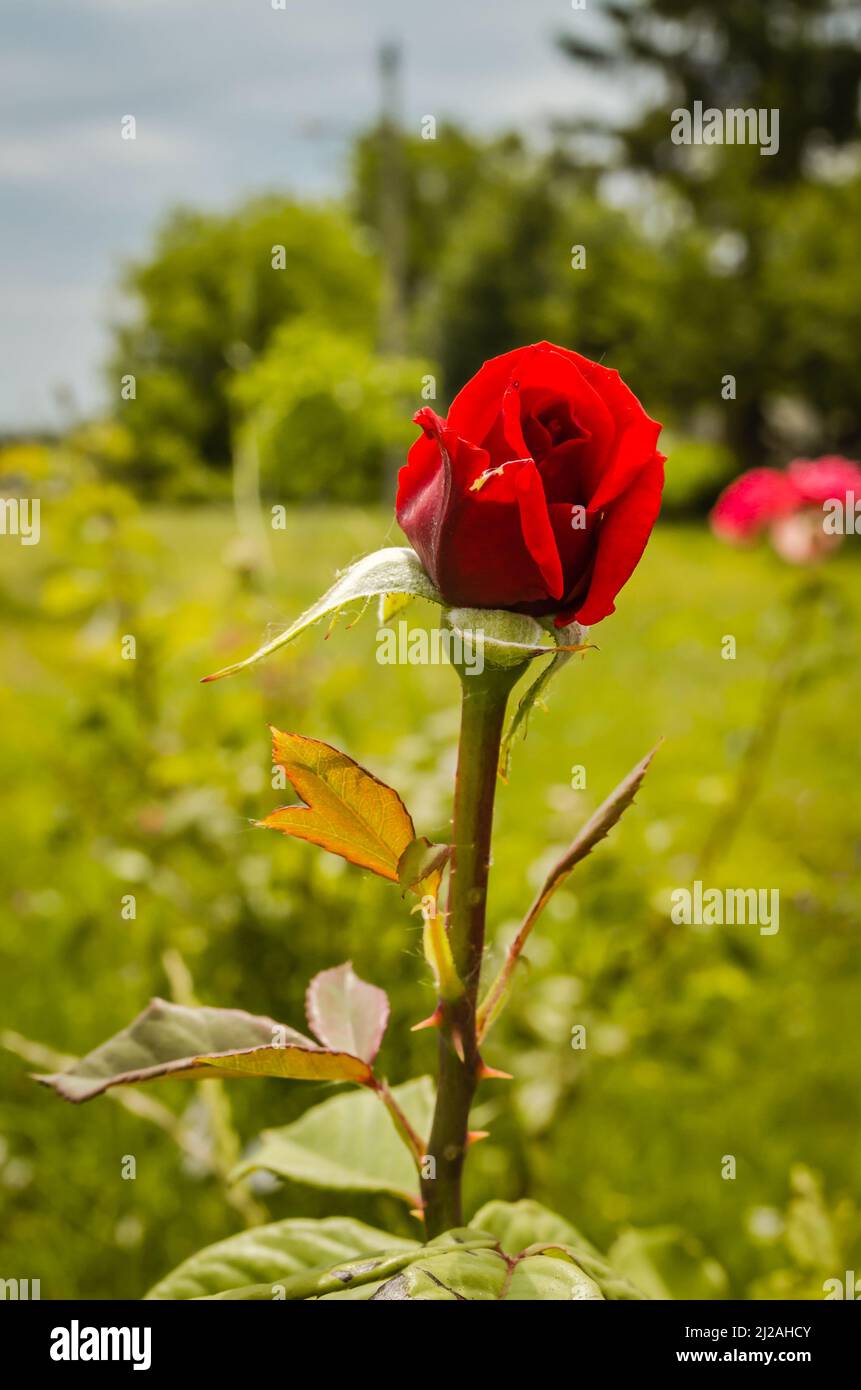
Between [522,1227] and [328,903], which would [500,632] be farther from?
[328,903]

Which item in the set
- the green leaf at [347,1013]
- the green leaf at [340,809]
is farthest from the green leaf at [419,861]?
the green leaf at [347,1013]

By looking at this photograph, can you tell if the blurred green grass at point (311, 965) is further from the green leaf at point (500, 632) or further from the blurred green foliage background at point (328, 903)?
the green leaf at point (500, 632)

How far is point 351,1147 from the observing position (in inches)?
23.4

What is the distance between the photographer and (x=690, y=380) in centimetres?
858

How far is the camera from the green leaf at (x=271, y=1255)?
1.55ft

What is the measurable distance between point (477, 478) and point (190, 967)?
117cm

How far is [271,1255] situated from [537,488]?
338mm

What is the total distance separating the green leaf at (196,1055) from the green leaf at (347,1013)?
0.03 meters

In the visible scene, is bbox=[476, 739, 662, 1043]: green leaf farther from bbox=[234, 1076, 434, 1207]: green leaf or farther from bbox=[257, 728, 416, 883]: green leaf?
bbox=[234, 1076, 434, 1207]: green leaf

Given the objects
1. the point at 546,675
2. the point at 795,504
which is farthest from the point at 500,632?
the point at 795,504

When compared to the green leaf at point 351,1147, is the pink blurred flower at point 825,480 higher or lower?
higher

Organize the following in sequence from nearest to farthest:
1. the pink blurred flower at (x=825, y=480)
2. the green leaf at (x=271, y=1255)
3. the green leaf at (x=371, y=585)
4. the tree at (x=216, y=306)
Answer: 1. the green leaf at (x=371, y=585)
2. the green leaf at (x=271, y=1255)
3. the pink blurred flower at (x=825, y=480)
4. the tree at (x=216, y=306)

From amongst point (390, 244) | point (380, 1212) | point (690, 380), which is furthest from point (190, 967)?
point (690, 380)
